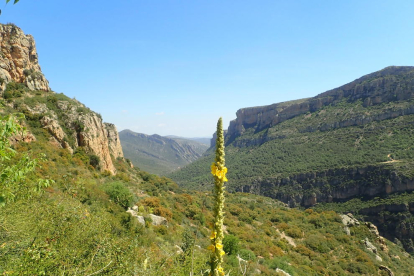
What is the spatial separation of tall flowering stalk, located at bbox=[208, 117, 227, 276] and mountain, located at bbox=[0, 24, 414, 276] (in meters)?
2.12

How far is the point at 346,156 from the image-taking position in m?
59.8

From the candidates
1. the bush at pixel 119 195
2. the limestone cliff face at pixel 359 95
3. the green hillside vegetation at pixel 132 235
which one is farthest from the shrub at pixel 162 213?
the limestone cliff face at pixel 359 95

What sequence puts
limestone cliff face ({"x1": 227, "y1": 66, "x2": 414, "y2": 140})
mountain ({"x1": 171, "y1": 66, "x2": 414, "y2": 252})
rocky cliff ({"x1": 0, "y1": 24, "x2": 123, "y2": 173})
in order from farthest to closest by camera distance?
limestone cliff face ({"x1": 227, "y1": 66, "x2": 414, "y2": 140}) < mountain ({"x1": 171, "y1": 66, "x2": 414, "y2": 252}) < rocky cliff ({"x1": 0, "y1": 24, "x2": 123, "y2": 173})

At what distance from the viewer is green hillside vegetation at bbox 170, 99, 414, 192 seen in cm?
5647

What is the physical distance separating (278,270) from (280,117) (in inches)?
3992

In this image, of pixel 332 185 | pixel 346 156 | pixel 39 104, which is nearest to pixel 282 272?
pixel 39 104

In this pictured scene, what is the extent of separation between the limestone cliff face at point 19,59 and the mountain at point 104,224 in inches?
6.5

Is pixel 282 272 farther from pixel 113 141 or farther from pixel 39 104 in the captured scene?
pixel 113 141

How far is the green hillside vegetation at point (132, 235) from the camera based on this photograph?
185 inches

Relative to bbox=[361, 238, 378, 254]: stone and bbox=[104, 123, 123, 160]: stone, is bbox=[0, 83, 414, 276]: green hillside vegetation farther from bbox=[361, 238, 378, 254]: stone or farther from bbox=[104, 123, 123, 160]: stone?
bbox=[104, 123, 123, 160]: stone

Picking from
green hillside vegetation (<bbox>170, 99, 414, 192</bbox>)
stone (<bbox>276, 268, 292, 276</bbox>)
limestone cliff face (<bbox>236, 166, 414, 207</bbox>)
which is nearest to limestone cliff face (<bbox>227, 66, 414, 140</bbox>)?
green hillside vegetation (<bbox>170, 99, 414, 192</bbox>)

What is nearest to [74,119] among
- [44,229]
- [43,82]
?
[43,82]

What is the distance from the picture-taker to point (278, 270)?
44.8ft

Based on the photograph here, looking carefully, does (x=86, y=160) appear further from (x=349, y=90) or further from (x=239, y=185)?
(x=349, y=90)
